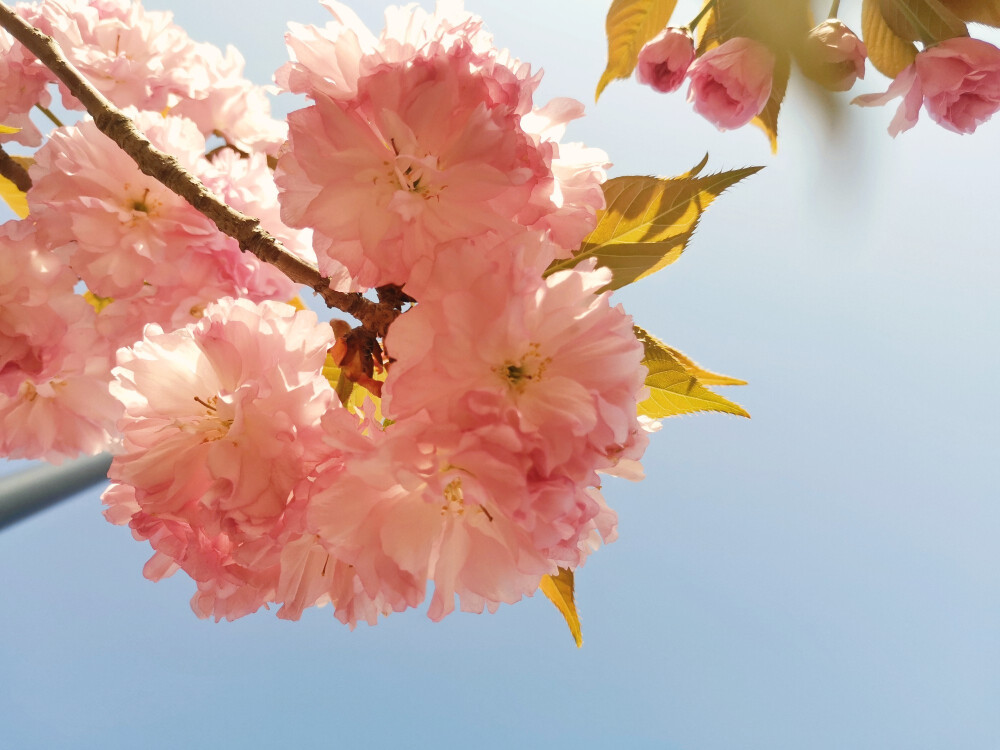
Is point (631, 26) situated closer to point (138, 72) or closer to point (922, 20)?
point (922, 20)

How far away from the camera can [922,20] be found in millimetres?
871

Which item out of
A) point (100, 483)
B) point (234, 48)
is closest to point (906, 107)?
point (234, 48)

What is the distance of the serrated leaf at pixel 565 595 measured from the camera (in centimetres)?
58

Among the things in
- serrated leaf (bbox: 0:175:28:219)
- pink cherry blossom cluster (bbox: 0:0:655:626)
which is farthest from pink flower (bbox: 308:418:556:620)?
serrated leaf (bbox: 0:175:28:219)

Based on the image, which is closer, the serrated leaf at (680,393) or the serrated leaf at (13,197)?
the serrated leaf at (680,393)

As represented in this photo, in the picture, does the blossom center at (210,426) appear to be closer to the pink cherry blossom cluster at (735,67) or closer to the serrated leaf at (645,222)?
the serrated leaf at (645,222)

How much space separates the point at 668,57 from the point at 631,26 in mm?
Result: 93

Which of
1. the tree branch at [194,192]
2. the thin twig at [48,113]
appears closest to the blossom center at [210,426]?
the tree branch at [194,192]

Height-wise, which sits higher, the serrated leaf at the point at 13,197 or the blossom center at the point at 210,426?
the blossom center at the point at 210,426

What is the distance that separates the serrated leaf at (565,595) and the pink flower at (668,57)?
723mm

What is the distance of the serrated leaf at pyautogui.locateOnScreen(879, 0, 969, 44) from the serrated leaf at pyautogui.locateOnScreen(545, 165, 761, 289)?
1.98 ft

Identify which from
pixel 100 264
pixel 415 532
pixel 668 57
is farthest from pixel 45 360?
pixel 668 57

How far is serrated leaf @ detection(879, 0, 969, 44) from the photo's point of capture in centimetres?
84

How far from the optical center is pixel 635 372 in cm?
39
